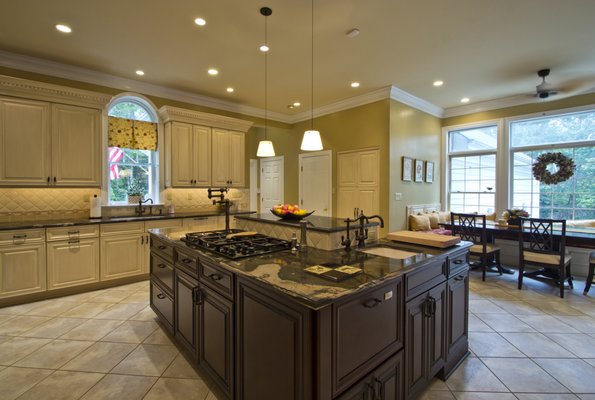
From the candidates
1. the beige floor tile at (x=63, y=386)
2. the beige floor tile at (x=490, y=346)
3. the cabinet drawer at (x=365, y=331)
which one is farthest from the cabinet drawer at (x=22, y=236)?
the beige floor tile at (x=490, y=346)

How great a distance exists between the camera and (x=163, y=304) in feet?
8.79

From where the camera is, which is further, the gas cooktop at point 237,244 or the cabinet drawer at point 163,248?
the cabinet drawer at point 163,248

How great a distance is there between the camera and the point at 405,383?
5.41 ft

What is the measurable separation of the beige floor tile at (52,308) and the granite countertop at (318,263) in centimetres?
214

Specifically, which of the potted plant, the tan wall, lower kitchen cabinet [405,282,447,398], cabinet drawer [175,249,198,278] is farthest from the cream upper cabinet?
lower kitchen cabinet [405,282,447,398]

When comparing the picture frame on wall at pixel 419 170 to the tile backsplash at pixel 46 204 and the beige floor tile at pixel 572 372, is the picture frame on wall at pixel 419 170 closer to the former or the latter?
the beige floor tile at pixel 572 372

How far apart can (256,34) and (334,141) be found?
2916mm

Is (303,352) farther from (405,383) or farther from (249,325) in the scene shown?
(405,383)

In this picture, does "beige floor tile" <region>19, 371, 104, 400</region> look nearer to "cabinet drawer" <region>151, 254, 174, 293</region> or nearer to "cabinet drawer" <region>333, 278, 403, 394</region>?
"cabinet drawer" <region>151, 254, 174, 293</region>

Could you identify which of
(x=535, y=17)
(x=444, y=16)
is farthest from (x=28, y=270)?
(x=535, y=17)

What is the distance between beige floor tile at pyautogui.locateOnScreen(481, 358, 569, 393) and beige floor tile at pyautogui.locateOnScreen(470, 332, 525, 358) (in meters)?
0.07

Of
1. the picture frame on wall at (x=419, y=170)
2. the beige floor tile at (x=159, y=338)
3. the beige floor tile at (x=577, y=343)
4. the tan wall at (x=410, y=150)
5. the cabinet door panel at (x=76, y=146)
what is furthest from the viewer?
the picture frame on wall at (x=419, y=170)

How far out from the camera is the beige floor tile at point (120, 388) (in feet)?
6.36

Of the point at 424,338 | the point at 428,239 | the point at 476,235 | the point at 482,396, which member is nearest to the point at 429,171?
the point at 476,235
